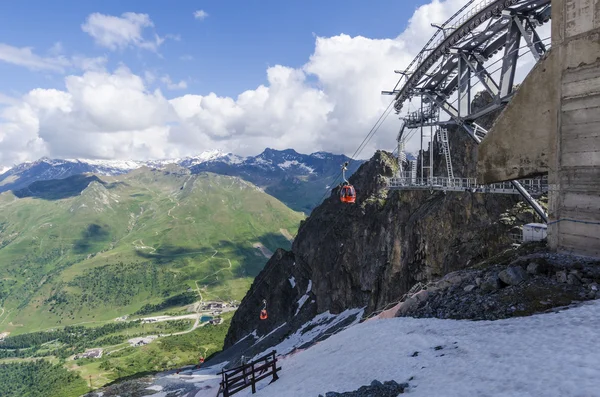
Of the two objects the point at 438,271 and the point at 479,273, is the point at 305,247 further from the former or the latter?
the point at 479,273

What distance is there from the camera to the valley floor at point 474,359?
9273mm

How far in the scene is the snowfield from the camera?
9.24m

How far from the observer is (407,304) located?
2120 cm

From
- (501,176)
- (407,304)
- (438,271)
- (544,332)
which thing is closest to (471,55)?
(501,176)

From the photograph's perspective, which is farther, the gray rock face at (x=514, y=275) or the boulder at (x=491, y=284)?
the boulder at (x=491, y=284)

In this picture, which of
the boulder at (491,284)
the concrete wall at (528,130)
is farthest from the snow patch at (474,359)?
the concrete wall at (528,130)

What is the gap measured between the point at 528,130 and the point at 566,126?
5.70 ft

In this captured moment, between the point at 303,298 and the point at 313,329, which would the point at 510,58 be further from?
the point at 303,298

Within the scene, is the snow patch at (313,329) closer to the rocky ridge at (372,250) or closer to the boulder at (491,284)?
the rocky ridge at (372,250)

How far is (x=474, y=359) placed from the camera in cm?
1159

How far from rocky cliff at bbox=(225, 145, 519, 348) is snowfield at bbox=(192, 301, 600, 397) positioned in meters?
21.5

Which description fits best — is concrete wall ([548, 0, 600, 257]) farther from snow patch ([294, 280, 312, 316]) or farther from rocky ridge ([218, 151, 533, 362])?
snow patch ([294, 280, 312, 316])

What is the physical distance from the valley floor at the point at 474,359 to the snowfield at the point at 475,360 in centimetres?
2

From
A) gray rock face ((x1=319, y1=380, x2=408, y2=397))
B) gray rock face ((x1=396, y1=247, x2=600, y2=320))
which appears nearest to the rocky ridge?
gray rock face ((x1=396, y1=247, x2=600, y2=320))
